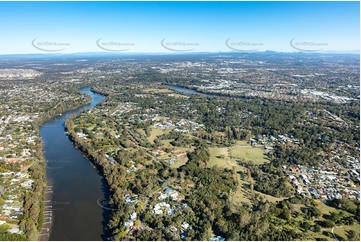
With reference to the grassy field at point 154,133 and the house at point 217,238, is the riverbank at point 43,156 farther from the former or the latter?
the grassy field at point 154,133

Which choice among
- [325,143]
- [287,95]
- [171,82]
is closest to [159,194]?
[325,143]

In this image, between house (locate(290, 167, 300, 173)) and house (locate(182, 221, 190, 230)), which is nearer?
house (locate(182, 221, 190, 230))

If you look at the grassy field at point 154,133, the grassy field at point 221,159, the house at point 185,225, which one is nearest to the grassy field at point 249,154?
the grassy field at point 221,159

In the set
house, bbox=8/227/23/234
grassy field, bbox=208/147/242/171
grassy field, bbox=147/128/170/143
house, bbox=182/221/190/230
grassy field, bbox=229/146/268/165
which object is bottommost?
grassy field, bbox=229/146/268/165

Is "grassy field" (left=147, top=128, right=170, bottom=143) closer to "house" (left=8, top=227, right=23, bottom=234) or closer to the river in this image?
the river

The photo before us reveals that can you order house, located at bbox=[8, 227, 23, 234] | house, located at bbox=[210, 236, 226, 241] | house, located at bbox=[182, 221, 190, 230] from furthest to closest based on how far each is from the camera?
house, located at bbox=[182, 221, 190, 230], house, located at bbox=[8, 227, 23, 234], house, located at bbox=[210, 236, 226, 241]

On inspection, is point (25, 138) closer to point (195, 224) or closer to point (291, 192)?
point (195, 224)

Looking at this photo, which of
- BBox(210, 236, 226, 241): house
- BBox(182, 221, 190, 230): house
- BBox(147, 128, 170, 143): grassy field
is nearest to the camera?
BBox(210, 236, 226, 241): house

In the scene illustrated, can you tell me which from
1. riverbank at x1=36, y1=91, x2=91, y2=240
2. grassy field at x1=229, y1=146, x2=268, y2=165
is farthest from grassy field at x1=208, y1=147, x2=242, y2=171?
riverbank at x1=36, y1=91, x2=91, y2=240

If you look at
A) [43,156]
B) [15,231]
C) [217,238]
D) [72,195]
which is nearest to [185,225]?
[217,238]
